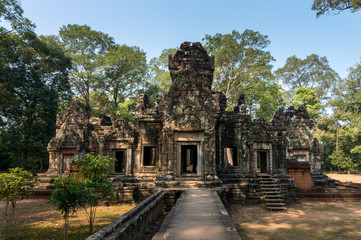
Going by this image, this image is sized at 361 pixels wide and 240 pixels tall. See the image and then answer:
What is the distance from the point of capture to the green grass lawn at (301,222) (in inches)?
274

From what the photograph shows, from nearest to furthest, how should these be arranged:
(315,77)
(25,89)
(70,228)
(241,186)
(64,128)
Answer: (70,228)
(241,186)
(64,128)
(25,89)
(315,77)

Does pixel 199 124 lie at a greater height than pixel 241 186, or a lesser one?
greater

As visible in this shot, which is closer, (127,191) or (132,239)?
(132,239)

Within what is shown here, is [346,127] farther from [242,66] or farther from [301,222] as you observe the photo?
[301,222]

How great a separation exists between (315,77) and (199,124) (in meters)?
34.5

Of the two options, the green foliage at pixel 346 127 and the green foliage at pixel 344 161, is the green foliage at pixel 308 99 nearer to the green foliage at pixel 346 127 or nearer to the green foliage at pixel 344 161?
the green foliage at pixel 346 127

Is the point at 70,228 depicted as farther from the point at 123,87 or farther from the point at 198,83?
the point at 123,87

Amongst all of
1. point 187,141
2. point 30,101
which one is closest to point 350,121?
point 187,141

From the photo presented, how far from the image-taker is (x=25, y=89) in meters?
21.3

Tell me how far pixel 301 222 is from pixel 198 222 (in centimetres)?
527

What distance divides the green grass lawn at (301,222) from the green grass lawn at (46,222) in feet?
16.9

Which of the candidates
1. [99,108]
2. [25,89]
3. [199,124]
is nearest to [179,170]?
[199,124]

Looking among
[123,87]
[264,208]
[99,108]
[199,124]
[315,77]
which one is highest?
[315,77]

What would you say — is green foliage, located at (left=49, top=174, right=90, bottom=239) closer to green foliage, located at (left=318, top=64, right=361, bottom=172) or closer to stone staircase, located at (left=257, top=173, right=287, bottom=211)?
stone staircase, located at (left=257, top=173, right=287, bottom=211)
